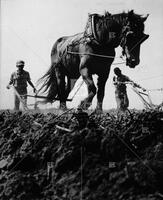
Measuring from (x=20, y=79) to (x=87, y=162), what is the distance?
9.66 meters

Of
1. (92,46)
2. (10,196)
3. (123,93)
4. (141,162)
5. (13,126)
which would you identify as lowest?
(10,196)

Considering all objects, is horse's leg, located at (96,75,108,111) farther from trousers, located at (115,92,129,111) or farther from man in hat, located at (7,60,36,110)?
man in hat, located at (7,60,36,110)

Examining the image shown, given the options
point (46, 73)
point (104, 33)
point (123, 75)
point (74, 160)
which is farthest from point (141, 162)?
point (46, 73)

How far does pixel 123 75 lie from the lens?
1273 cm

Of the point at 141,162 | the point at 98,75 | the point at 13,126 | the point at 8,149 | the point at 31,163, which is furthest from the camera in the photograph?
the point at 98,75

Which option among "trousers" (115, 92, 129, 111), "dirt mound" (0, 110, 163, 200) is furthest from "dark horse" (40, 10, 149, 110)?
"dirt mound" (0, 110, 163, 200)

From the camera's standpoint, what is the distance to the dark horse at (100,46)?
1101cm

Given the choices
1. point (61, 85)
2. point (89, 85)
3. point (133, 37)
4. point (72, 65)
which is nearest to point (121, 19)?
point (133, 37)

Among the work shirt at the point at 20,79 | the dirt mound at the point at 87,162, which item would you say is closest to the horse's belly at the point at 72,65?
the work shirt at the point at 20,79

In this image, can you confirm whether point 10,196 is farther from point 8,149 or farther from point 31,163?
point 8,149

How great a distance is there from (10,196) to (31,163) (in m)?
0.61

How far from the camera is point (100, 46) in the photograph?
1154 cm

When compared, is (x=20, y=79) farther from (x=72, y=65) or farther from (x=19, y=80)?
(x=72, y=65)

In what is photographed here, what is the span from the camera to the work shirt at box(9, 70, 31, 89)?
15.2 meters
